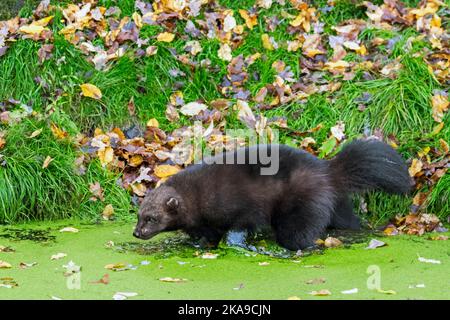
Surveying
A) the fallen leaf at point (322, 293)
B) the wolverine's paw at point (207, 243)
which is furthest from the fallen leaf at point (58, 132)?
the fallen leaf at point (322, 293)

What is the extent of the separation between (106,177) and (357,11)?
344cm

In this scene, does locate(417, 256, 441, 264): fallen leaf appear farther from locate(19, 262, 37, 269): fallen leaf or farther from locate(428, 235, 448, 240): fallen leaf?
locate(19, 262, 37, 269): fallen leaf

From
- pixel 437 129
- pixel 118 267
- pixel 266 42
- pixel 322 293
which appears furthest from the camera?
pixel 266 42

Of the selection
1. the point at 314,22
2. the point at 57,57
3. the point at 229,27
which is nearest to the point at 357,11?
the point at 314,22

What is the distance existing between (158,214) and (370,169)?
1.69m

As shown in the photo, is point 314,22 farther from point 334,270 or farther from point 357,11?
point 334,270

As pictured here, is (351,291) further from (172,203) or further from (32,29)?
(32,29)

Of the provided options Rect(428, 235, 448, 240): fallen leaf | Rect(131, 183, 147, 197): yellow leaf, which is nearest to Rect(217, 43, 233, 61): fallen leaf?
Rect(131, 183, 147, 197): yellow leaf

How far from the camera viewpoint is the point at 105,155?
7.59 metres

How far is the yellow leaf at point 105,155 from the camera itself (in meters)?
7.55

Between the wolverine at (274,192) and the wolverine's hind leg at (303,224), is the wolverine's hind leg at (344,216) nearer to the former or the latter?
the wolverine at (274,192)

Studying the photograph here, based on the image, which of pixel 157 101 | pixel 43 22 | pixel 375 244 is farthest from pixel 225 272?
pixel 43 22

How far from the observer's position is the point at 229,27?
8734 millimetres

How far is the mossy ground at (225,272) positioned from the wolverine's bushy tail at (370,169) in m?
0.43
